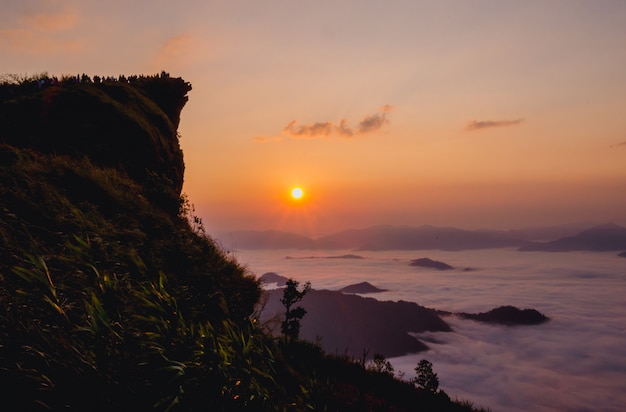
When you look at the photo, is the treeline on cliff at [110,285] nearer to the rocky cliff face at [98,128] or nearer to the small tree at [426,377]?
the rocky cliff face at [98,128]

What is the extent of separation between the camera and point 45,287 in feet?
13.9

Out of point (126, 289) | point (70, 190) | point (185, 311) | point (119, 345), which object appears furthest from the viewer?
point (70, 190)

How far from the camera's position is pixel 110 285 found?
4414 millimetres

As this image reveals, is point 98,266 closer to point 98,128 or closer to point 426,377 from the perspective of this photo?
point 98,128

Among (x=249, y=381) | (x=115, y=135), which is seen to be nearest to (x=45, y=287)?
(x=249, y=381)

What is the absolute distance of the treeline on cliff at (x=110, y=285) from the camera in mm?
3623

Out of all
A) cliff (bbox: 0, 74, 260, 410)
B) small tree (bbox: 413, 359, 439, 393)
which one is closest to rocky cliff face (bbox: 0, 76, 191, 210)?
cliff (bbox: 0, 74, 260, 410)

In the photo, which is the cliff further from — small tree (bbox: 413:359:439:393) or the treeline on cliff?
small tree (bbox: 413:359:439:393)

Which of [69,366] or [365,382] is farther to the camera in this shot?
[365,382]

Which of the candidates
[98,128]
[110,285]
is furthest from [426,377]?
[110,285]

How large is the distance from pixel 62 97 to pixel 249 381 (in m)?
14.1

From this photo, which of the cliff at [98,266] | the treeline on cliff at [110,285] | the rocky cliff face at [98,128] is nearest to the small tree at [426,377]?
the treeline on cliff at [110,285]

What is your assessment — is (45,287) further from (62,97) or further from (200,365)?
(62,97)

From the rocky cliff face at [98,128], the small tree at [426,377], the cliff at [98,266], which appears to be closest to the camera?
the cliff at [98,266]
